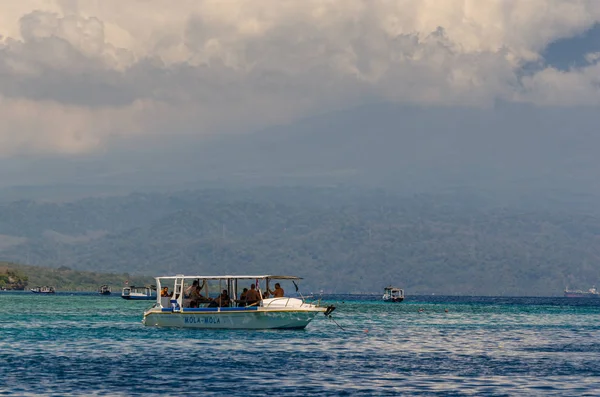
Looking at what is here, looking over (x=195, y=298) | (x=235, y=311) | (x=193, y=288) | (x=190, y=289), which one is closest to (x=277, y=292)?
(x=235, y=311)

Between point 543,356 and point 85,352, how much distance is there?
1204 inches

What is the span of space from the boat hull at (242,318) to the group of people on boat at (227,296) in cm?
125

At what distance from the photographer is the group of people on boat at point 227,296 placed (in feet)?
275

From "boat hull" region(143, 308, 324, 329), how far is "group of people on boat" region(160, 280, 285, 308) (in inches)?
49.1

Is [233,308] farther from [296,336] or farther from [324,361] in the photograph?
[324,361]

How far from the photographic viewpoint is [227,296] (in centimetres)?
8531

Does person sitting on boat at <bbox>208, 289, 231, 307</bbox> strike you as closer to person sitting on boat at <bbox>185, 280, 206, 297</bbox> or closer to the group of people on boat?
the group of people on boat

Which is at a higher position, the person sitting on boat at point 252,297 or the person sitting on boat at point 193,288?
the person sitting on boat at point 193,288

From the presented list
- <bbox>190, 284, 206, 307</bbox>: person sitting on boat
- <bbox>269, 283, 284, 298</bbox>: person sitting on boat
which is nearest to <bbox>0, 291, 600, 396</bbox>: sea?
<bbox>190, 284, 206, 307</bbox>: person sitting on boat

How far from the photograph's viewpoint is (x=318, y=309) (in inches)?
3332

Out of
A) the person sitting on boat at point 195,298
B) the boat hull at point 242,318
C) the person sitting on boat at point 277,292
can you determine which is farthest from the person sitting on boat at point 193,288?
the person sitting on boat at point 277,292

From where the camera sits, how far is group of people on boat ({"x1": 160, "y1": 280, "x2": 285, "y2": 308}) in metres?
83.8

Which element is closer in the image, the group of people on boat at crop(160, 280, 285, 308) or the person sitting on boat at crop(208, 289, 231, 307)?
the group of people on boat at crop(160, 280, 285, 308)

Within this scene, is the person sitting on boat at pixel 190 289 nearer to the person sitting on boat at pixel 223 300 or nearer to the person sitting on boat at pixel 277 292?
the person sitting on boat at pixel 223 300
